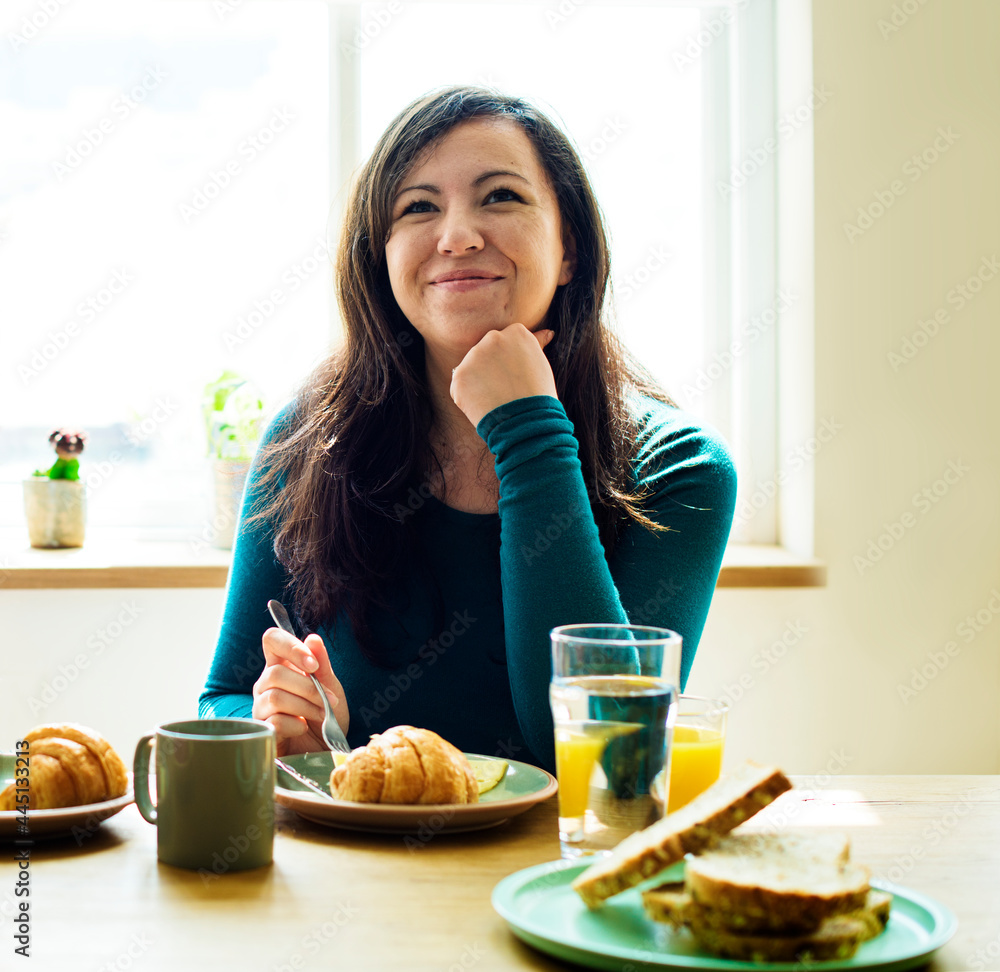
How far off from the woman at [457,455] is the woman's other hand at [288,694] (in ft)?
0.32

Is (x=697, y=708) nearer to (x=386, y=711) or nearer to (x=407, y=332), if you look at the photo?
(x=386, y=711)

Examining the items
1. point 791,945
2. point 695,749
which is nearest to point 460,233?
point 695,749

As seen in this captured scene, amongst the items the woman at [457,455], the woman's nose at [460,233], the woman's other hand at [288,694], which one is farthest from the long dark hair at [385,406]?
the woman's other hand at [288,694]

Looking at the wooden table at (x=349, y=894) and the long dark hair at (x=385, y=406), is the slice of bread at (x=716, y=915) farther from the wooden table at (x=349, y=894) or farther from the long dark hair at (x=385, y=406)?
the long dark hair at (x=385, y=406)

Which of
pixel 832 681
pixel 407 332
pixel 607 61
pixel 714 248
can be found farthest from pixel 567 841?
pixel 607 61

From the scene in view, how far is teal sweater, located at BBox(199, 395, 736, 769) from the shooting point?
108 cm

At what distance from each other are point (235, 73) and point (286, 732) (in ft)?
6.40

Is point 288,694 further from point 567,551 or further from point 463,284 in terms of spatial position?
point 463,284

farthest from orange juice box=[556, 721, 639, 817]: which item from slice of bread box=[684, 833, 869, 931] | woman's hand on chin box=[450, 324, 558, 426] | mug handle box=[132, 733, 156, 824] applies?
woman's hand on chin box=[450, 324, 558, 426]

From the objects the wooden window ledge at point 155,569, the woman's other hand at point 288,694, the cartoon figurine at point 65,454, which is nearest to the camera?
the woman's other hand at point 288,694

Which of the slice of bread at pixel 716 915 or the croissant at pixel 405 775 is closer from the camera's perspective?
the slice of bread at pixel 716 915

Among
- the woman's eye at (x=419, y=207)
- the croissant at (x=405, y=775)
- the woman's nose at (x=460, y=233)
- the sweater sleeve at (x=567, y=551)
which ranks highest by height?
the woman's eye at (x=419, y=207)

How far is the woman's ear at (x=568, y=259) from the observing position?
1491mm

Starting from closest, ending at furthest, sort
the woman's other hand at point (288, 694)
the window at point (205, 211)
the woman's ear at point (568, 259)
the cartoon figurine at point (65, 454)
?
the woman's other hand at point (288, 694)
the woman's ear at point (568, 259)
the cartoon figurine at point (65, 454)
the window at point (205, 211)
